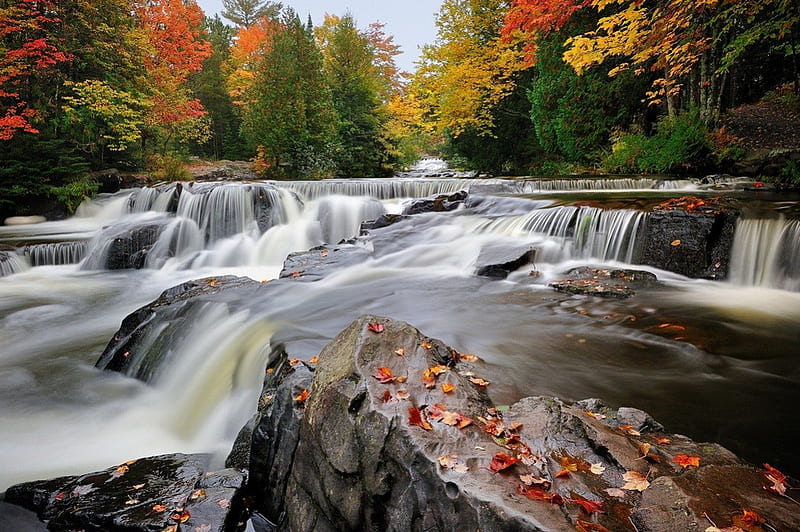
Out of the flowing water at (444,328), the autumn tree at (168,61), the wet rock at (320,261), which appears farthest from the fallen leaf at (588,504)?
the autumn tree at (168,61)

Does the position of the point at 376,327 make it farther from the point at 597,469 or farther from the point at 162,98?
the point at 162,98

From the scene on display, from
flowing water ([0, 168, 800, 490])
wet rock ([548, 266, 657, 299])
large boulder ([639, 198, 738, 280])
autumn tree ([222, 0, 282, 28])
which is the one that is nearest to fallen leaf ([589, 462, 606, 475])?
flowing water ([0, 168, 800, 490])

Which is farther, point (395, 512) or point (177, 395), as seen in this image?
point (177, 395)

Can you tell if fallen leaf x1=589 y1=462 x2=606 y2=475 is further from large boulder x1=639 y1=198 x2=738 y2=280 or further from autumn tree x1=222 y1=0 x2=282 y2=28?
autumn tree x1=222 y1=0 x2=282 y2=28

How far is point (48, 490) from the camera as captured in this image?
2787 millimetres

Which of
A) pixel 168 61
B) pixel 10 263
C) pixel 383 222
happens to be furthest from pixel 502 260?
pixel 168 61

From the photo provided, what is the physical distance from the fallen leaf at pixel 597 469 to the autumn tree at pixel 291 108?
18.4m

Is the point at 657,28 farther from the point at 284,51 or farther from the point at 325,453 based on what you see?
the point at 284,51

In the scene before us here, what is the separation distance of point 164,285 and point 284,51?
42.8 ft

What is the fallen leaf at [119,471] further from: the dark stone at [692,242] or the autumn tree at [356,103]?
the autumn tree at [356,103]

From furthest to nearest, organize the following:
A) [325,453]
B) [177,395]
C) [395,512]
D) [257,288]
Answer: [257,288], [177,395], [325,453], [395,512]

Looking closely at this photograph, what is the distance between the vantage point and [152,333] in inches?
191

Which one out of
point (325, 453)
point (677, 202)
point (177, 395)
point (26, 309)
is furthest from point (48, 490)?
point (677, 202)

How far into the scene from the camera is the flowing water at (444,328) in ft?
10.9
